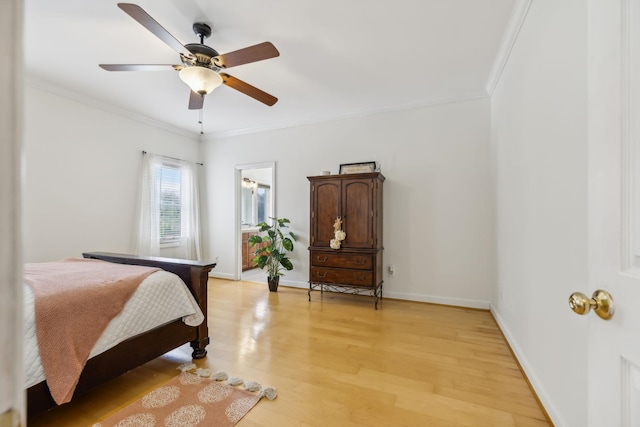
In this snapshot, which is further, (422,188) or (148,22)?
(422,188)

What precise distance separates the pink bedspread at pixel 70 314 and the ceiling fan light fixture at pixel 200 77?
1557 mm

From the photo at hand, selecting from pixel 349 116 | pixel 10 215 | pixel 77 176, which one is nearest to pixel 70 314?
pixel 10 215

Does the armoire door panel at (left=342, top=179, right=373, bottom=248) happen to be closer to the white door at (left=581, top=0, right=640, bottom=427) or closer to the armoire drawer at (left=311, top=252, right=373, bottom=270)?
the armoire drawer at (left=311, top=252, right=373, bottom=270)

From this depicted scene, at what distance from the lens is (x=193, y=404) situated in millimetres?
1660

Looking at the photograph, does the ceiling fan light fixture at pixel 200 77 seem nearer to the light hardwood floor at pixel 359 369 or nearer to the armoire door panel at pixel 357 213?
the armoire door panel at pixel 357 213

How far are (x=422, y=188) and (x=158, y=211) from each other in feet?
13.2

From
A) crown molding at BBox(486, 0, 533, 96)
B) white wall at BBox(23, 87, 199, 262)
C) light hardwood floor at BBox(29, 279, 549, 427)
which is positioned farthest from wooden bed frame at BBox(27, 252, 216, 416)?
crown molding at BBox(486, 0, 533, 96)

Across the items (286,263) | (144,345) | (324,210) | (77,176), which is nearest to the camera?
(144,345)

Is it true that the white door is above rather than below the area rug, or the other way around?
above

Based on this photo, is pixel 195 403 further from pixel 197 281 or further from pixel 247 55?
pixel 247 55

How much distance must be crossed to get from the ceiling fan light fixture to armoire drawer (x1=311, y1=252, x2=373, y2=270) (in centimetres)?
234

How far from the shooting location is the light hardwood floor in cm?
159

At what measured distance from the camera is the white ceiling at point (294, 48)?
2.01 m

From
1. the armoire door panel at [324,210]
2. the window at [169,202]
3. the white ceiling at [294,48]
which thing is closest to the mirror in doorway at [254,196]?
the window at [169,202]
